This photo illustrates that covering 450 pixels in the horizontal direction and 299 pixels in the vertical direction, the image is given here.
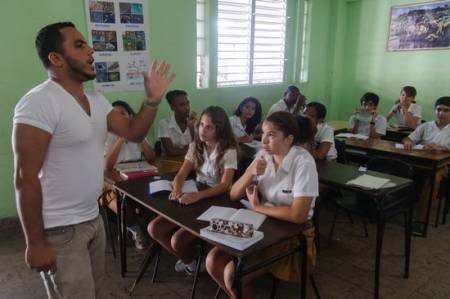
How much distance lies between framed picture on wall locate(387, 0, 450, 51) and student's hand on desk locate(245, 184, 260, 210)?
439cm

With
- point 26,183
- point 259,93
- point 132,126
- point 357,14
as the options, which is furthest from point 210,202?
point 357,14

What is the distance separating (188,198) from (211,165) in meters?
0.44

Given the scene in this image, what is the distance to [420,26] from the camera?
5.11 metres

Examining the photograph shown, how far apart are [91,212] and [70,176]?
0.60 ft

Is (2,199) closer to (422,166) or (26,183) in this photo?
(26,183)

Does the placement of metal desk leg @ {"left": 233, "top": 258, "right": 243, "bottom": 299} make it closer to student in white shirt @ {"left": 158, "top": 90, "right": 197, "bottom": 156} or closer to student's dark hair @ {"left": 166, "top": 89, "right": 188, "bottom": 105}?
student in white shirt @ {"left": 158, "top": 90, "right": 197, "bottom": 156}

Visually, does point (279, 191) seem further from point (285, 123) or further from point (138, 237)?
point (138, 237)

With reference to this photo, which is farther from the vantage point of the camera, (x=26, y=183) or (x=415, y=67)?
(x=415, y=67)

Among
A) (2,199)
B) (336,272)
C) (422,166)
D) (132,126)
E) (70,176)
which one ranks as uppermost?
(132,126)

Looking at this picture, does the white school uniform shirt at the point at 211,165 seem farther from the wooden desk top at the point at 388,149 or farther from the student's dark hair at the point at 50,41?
the wooden desk top at the point at 388,149

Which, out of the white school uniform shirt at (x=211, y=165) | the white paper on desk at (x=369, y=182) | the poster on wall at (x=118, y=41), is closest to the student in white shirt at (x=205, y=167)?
the white school uniform shirt at (x=211, y=165)

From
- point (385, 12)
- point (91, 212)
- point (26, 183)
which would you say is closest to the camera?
point (26, 183)

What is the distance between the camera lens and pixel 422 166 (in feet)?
10.8

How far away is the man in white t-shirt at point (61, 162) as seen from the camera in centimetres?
119
